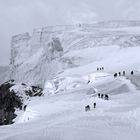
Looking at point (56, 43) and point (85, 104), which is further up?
point (56, 43)

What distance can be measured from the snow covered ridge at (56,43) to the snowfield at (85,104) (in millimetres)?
1136

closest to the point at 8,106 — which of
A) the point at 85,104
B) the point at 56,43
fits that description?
the point at 85,104

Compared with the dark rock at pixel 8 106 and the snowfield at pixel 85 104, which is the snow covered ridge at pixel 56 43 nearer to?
the snowfield at pixel 85 104

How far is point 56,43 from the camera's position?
154375 mm

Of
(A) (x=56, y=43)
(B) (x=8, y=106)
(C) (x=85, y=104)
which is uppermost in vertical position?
(A) (x=56, y=43)

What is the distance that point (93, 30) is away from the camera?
16350 cm

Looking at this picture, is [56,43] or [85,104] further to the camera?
[56,43]

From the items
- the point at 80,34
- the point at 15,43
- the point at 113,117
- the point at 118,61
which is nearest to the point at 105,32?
the point at 80,34

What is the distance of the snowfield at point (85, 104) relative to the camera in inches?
760

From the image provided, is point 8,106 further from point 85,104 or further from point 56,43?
point 56,43

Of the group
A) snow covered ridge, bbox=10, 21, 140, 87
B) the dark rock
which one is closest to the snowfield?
snow covered ridge, bbox=10, 21, 140, 87

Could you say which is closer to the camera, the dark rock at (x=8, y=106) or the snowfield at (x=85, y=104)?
the snowfield at (x=85, y=104)

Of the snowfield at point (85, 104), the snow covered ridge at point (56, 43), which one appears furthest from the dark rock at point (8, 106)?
the snow covered ridge at point (56, 43)

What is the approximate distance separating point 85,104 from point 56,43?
113503 millimetres
